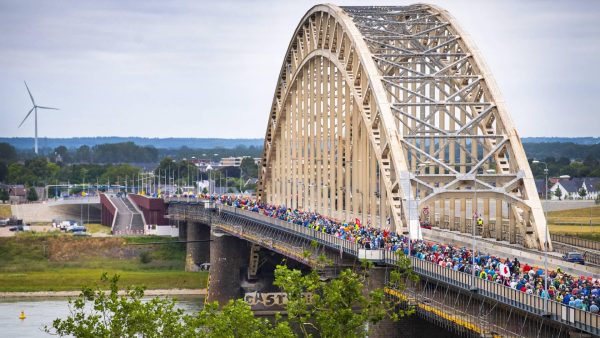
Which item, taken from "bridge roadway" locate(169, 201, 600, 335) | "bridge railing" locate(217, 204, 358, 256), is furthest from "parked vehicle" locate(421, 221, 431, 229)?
"bridge railing" locate(217, 204, 358, 256)

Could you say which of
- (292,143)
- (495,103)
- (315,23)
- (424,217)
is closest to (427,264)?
(495,103)

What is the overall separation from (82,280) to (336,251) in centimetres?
6135

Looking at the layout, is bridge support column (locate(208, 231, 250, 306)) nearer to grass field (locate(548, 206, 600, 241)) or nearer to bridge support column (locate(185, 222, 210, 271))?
bridge support column (locate(185, 222, 210, 271))

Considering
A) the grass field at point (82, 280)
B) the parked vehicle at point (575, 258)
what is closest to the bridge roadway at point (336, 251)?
the grass field at point (82, 280)

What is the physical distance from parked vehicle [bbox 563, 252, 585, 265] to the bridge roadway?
974 centimetres

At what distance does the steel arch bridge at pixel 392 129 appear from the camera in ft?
322

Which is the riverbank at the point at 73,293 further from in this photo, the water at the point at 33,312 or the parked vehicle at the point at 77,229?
the parked vehicle at the point at 77,229

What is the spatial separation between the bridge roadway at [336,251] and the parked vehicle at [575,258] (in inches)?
384

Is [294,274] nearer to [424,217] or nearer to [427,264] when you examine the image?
[427,264]

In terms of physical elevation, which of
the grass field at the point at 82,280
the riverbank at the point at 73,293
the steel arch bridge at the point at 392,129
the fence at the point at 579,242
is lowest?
the riverbank at the point at 73,293

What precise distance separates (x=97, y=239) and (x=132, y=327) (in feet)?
373

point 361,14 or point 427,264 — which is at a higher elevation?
point 361,14

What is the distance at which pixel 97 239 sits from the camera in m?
180

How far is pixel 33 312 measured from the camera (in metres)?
126
